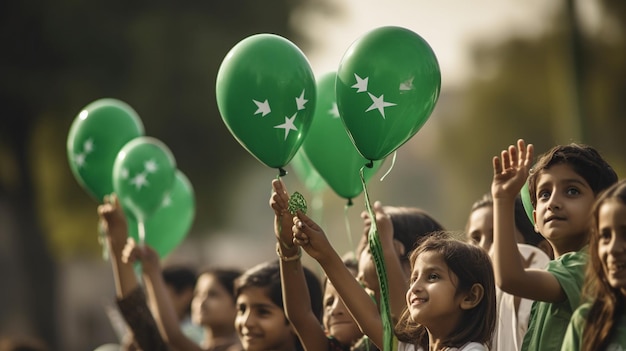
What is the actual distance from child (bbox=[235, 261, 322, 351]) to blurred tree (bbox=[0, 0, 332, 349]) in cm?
1453

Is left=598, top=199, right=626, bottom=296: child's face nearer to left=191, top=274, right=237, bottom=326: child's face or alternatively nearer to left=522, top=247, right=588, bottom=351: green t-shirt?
left=522, top=247, right=588, bottom=351: green t-shirt

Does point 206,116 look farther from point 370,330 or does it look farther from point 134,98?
point 370,330

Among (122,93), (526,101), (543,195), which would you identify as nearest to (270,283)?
(543,195)

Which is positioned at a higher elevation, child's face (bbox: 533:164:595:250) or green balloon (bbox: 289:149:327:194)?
child's face (bbox: 533:164:595:250)

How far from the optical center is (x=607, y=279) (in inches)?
119

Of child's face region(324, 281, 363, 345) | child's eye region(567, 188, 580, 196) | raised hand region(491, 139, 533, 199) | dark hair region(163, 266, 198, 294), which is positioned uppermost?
raised hand region(491, 139, 533, 199)

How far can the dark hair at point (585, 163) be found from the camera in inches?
142

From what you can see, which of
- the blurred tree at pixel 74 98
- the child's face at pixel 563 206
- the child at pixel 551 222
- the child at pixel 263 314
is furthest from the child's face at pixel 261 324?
the blurred tree at pixel 74 98

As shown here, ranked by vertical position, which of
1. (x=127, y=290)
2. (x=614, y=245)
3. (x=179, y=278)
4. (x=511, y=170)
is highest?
(x=511, y=170)

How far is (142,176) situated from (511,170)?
2861 mm

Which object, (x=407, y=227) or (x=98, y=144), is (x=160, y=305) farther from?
(x=407, y=227)

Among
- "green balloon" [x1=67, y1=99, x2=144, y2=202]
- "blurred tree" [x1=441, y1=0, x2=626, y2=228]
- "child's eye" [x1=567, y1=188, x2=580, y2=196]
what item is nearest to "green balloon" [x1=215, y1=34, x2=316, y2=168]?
"child's eye" [x1=567, y1=188, x2=580, y2=196]

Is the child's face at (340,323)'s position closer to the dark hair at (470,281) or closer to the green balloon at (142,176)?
the dark hair at (470,281)

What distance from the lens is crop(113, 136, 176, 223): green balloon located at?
5852 millimetres
